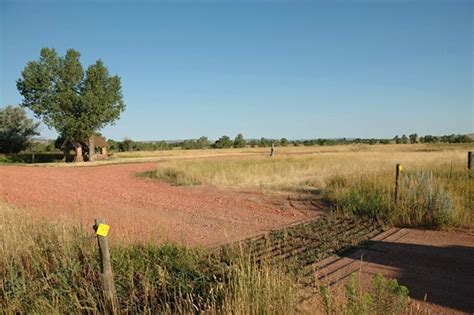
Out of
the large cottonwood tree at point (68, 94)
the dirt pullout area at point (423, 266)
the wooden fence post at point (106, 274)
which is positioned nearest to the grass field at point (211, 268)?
the wooden fence post at point (106, 274)

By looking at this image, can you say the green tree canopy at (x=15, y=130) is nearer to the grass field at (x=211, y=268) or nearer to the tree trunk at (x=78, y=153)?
the tree trunk at (x=78, y=153)

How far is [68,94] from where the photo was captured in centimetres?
3938

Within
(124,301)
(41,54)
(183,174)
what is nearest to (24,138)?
(41,54)

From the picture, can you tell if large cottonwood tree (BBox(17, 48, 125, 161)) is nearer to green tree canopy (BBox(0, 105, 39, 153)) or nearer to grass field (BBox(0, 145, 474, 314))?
green tree canopy (BBox(0, 105, 39, 153))

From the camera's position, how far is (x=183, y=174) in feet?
59.6

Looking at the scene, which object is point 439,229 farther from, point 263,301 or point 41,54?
point 41,54

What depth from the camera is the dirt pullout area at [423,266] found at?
13.6 feet

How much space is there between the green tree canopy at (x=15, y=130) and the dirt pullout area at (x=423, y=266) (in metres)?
58.6

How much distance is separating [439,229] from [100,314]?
7054 mm

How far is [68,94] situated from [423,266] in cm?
4186

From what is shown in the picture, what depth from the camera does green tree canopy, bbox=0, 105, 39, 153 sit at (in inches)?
2021

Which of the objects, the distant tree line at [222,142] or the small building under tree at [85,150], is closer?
the small building under tree at [85,150]

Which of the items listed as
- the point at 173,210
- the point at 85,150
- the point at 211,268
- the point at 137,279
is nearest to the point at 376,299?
the point at 211,268

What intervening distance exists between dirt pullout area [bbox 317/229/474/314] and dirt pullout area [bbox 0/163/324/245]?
208cm
